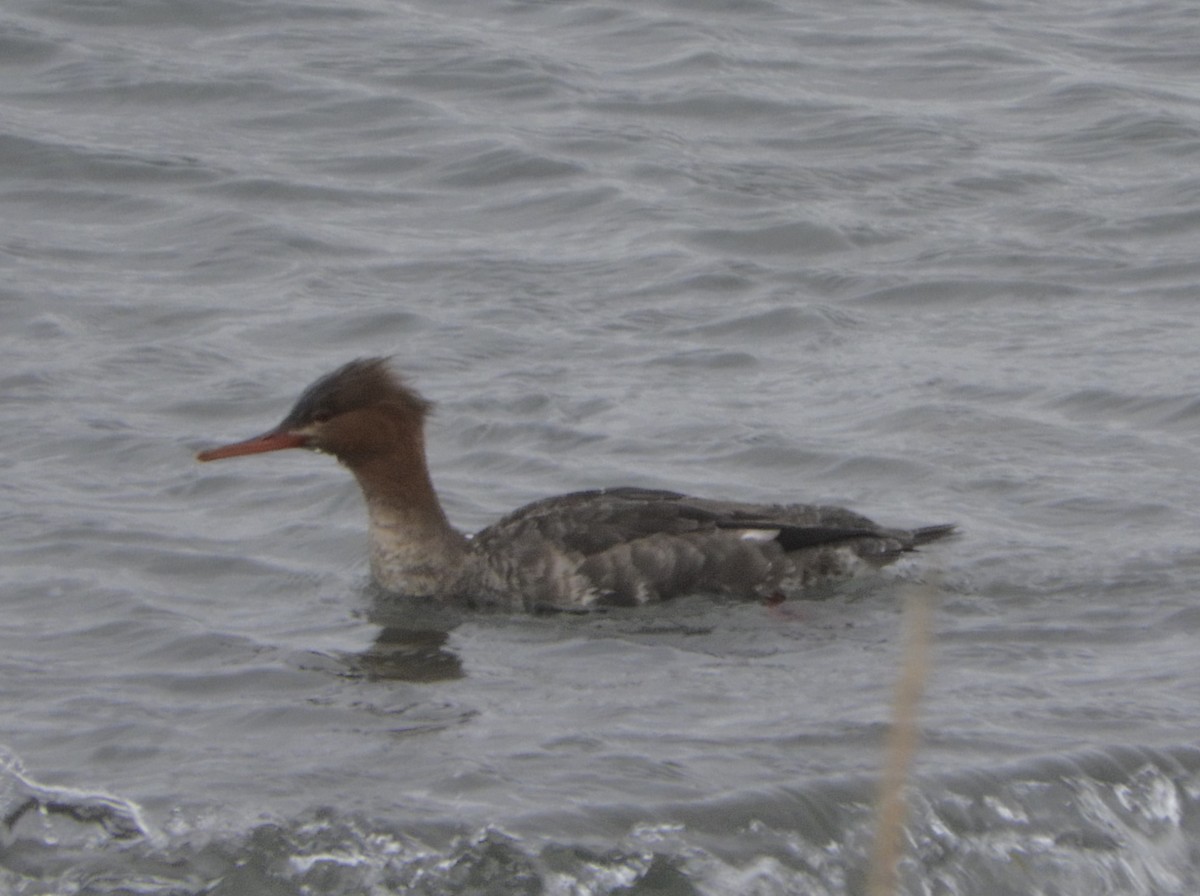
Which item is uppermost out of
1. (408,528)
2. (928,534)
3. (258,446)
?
(258,446)

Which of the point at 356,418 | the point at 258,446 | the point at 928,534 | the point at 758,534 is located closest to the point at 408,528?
the point at 356,418

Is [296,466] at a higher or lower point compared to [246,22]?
lower

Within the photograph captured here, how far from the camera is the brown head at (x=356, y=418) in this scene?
8.96 metres

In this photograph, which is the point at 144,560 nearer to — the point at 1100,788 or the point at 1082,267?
the point at 1100,788

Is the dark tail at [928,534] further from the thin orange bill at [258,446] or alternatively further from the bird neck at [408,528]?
the thin orange bill at [258,446]

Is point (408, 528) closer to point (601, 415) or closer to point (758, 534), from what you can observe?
point (758, 534)

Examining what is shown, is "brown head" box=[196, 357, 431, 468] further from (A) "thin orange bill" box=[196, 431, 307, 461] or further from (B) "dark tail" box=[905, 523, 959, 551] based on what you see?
(B) "dark tail" box=[905, 523, 959, 551]

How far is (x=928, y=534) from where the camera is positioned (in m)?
8.74

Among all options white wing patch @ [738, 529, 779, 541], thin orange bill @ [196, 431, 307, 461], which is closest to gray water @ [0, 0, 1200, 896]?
white wing patch @ [738, 529, 779, 541]

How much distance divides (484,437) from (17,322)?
2721 millimetres

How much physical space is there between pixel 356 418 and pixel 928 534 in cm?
235

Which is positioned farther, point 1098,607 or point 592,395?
point 592,395

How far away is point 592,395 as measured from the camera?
423 inches

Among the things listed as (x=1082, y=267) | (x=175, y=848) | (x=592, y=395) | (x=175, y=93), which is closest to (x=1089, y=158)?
(x=1082, y=267)
